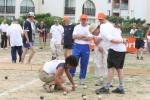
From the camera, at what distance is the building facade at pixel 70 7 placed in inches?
3098

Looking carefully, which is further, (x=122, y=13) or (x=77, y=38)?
(x=122, y=13)

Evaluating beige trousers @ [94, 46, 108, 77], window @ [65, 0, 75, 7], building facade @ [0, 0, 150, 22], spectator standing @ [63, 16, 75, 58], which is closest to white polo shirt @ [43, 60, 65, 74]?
beige trousers @ [94, 46, 108, 77]

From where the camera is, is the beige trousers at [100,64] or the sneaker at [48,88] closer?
the sneaker at [48,88]

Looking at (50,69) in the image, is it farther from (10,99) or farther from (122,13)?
(122,13)

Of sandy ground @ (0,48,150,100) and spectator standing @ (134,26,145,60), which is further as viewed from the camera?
spectator standing @ (134,26,145,60)

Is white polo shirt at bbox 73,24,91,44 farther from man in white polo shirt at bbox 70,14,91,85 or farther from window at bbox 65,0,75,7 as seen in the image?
window at bbox 65,0,75,7

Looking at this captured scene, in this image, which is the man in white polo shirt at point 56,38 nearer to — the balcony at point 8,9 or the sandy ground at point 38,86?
the sandy ground at point 38,86

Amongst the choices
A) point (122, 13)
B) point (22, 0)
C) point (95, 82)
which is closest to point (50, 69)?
point (95, 82)

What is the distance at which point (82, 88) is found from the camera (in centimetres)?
1419

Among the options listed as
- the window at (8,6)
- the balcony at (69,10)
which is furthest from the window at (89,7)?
the window at (8,6)

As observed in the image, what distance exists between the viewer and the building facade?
78688mm

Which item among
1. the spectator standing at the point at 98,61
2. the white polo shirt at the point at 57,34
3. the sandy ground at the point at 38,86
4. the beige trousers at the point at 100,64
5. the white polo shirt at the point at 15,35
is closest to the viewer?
the sandy ground at the point at 38,86

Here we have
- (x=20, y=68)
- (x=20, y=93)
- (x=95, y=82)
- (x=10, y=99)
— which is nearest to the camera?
(x=10, y=99)

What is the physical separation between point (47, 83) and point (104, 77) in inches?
103
